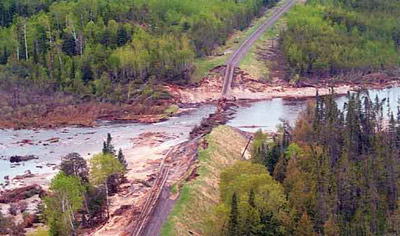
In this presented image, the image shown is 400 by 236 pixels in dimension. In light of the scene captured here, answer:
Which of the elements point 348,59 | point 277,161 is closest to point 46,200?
point 277,161

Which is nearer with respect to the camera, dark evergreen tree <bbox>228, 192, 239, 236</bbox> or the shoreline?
dark evergreen tree <bbox>228, 192, 239, 236</bbox>

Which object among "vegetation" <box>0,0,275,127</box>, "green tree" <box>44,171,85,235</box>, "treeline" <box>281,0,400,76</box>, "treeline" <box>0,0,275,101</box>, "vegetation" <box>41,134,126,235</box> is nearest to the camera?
"green tree" <box>44,171,85,235</box>

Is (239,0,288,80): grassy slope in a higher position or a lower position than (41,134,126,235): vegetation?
higher

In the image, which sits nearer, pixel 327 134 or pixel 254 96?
pixel 327 134

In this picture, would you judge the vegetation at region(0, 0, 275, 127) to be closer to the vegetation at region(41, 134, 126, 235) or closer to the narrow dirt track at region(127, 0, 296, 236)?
the narrow dirt track at region(127, 0, 296, 236)

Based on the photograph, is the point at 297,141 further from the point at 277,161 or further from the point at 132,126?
the point at 132,126

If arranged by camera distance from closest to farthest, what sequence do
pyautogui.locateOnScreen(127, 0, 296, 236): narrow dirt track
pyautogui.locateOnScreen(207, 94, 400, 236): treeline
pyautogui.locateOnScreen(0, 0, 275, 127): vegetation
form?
pyautogui.locateOnScreen(207, 94, 400, 236): treeline, pyautogui.locateOnScreen(127, 0, 296, 236): narrow dirt track, pyautogui.locateOnScreen(0, 0, 275, 127): vegetation

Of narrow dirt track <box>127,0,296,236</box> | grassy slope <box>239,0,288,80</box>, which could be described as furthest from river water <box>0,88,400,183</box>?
grassy slope <box>239,0,288,80</box>

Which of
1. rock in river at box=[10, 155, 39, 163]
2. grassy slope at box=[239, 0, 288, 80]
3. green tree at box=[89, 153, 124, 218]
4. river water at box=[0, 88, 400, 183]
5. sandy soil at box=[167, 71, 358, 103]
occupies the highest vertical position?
grassy slope at box=[239, 0, 288, 80]
